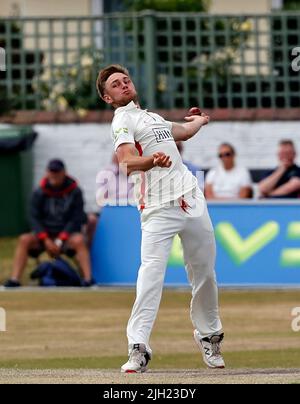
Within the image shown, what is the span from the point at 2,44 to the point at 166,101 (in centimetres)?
258

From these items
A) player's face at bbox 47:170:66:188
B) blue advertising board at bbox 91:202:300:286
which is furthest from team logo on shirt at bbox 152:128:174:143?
player's face at bbox 47:170:66:188

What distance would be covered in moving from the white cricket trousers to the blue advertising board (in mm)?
7264

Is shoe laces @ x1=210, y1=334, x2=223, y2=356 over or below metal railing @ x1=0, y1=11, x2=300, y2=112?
below

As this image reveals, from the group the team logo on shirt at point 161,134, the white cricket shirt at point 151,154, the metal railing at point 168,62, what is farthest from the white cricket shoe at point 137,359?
the metal railing at point 168,62

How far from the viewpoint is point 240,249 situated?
740 inches

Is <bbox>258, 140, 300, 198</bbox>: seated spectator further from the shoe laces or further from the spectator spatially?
the shoe laces

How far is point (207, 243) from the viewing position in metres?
11.2

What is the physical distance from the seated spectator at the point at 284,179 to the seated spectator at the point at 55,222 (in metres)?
2.38

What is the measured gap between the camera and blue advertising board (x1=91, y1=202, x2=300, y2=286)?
61.6 ft

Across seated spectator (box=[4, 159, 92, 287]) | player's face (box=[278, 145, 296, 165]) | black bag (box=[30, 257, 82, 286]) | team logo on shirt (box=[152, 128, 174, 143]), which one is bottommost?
black bag (box=[30, 257, 82, 286])

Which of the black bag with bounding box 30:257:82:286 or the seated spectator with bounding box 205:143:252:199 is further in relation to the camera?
the seated spectator with bounding box 205:143:252:199

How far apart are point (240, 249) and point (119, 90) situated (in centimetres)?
780

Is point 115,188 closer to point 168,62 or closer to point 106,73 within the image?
point 168,62

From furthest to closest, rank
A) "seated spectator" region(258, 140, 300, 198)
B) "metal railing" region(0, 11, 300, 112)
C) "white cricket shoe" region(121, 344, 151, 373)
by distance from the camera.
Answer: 1. "metal railing" region(0, 11, 300, 112)
2. "seated spectator" region(258, 140, 300, 198)
3. "white cricket shoe" region(121, 344, 151, 373)
